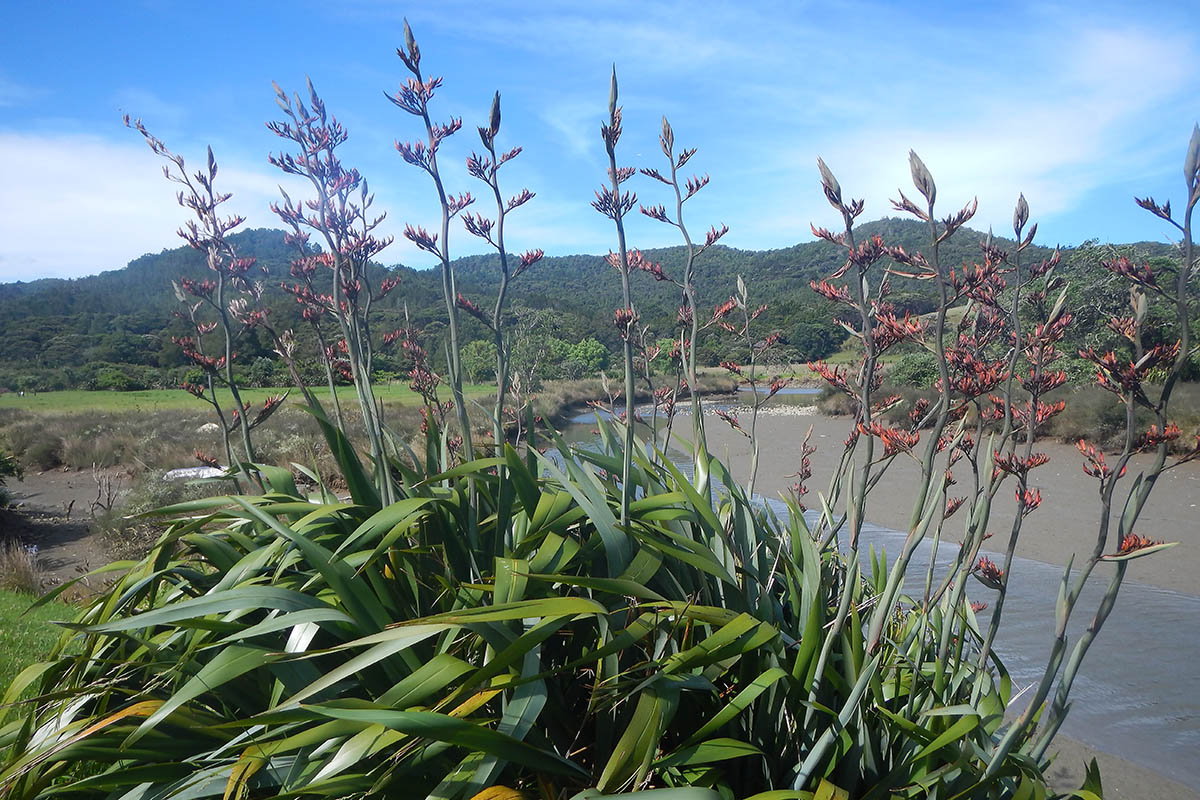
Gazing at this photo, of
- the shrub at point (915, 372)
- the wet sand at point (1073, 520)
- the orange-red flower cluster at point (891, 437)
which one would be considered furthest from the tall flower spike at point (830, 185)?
the shrub at point (915, 372)

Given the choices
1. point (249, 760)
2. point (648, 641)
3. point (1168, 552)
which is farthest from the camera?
point (1168, 552)

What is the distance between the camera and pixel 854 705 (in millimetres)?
1489

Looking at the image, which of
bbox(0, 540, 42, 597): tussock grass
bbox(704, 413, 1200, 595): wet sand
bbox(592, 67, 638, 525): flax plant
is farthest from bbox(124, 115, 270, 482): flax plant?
bbox(0, 540, 42, 597): tussock grass

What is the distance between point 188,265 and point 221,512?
421 cm

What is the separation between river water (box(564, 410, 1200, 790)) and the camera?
387 centimetres

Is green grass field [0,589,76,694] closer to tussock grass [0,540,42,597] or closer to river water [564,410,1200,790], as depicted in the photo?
tussock grass [0,540,42,597]

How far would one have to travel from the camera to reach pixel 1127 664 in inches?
190

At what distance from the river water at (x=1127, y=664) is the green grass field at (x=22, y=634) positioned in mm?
3037

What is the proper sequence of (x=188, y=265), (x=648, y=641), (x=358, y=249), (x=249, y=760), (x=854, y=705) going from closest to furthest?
(x=249, y=760) → (x=854, y=705) → (x=648, y=641) → (x=358, y=249) → (x=188, y=265)

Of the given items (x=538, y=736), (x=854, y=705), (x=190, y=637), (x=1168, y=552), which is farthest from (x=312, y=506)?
(x=1168, y=552)

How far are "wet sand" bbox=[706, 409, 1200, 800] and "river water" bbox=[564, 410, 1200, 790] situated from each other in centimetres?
19

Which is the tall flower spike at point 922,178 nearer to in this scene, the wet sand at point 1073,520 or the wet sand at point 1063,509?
the wet sand at point 1073,520

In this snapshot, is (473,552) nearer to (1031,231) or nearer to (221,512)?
(221,512)

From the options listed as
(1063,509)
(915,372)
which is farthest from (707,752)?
(915,372)
